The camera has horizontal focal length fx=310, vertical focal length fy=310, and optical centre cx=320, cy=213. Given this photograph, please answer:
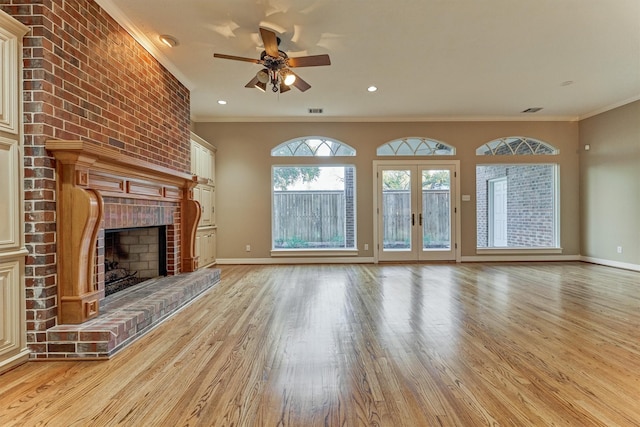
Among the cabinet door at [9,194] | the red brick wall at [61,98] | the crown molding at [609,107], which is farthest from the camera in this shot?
the crown molding at [609,107]

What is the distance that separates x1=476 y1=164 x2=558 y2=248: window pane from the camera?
6.37m

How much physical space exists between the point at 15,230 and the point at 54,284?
0.45 meters

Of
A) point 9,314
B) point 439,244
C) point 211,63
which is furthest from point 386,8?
point 439,244

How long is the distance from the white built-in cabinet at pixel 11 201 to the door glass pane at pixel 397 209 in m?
5.34

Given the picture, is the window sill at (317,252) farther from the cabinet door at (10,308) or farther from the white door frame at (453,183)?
the cabinet door at (10,308)

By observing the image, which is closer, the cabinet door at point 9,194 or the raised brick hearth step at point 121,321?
the cabinet door at point 9,194

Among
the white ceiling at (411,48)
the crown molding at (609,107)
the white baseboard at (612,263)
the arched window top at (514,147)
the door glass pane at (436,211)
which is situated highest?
the white ceiling at (411,48)

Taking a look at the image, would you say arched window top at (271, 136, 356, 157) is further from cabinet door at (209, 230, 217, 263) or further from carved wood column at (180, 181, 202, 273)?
carved wood column at (180, 181, 202, 273)

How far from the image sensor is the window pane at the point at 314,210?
6328 millimetres

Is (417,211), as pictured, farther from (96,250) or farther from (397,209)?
(96,250)

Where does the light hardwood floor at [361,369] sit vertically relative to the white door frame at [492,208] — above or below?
below

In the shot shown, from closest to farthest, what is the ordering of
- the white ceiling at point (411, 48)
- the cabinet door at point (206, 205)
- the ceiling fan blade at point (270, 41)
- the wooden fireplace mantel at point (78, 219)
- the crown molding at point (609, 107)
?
the wooden fireplace mantel at point (78, 219)
the ceiling fan blade at point (270, 41)
the white ceiling at point (411, 48)
the crown molding at point (609, 107)
the cabinet door at point (206, 205)

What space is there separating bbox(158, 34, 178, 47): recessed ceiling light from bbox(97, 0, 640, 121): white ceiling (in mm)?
64

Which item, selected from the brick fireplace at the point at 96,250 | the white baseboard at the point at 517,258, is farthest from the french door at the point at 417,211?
the brick fireplace at the point at 96,250
